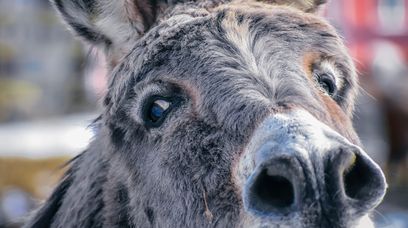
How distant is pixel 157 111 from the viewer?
425 cm

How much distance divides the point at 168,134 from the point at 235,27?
1.92ft

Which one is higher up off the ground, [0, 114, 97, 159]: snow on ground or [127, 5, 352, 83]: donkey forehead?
[127, 5, 352, 83]: donkey forehead

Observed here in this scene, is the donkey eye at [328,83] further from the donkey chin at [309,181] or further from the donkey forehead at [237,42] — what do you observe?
the donkey chin at [309,181]

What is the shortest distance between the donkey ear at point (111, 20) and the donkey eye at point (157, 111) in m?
0.66

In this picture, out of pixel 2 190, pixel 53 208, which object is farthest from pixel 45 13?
pixel 53 208

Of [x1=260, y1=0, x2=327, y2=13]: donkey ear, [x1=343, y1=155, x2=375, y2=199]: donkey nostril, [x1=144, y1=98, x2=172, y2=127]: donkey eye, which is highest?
[x1=144, y1=98, x2=172, y2=127]: donkey eye

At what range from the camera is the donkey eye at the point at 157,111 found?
421cm

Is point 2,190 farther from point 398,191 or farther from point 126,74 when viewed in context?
point 126,74

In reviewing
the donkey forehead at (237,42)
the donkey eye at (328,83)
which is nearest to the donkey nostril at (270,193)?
the donkey forehead at (237,42)

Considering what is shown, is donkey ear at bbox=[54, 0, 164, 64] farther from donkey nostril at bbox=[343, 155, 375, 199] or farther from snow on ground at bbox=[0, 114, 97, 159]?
snow on ground at bbox=[0, 114, 97, 159]

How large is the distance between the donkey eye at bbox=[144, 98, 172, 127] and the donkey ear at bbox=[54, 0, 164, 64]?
0.66 metres

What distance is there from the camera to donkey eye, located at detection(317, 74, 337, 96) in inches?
166

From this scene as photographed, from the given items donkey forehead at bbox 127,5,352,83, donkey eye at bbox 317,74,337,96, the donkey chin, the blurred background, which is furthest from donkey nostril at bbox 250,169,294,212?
the blurred background

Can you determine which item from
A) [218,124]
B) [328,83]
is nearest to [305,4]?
[328,83]
